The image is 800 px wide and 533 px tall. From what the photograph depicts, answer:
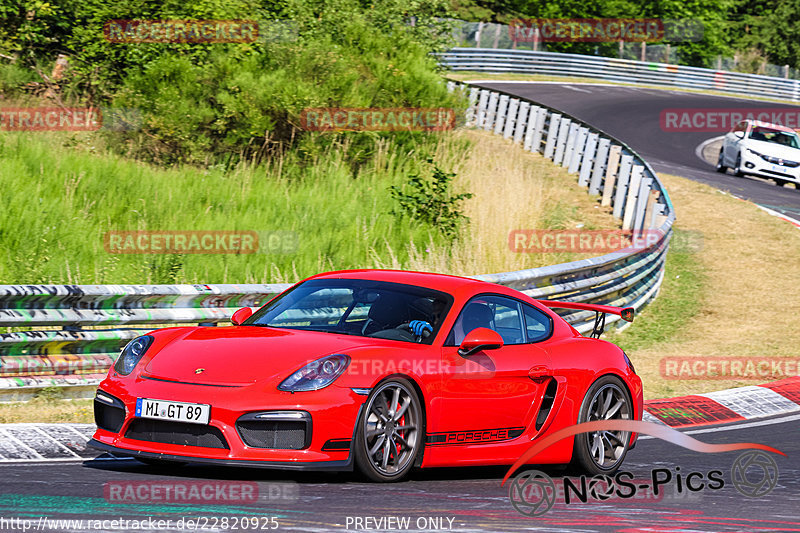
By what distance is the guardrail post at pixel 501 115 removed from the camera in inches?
1178

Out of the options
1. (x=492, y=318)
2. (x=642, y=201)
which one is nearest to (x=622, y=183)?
(x=642, y=201)

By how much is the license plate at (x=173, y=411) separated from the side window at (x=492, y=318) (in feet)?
5.91

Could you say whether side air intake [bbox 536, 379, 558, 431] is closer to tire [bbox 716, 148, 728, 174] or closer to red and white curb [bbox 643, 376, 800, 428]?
red and white curb [bbox 643, 376, 800, 428]

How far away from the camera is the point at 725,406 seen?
36.1 feet

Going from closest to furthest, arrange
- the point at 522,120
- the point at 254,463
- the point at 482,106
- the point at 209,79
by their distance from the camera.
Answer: the point at 254,463
the point at 209,79
the point at 522,120
the point at 482,106

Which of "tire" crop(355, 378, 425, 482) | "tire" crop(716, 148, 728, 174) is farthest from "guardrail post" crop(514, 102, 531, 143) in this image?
"tire" crop(355, 378, 425, 482)

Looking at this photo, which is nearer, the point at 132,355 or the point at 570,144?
the point at 132,355

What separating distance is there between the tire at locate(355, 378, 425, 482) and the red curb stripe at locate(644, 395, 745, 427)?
4477 mm

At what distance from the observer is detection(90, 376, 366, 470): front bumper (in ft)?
19.5

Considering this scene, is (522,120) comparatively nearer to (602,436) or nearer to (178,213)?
(178,213)

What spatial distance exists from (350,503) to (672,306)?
39.2ft

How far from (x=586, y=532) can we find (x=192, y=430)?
2.19 metres

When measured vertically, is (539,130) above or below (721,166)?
above

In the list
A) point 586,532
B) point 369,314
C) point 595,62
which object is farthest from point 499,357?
point 595,62
